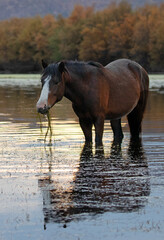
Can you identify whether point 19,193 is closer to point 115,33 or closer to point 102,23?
point 115,33

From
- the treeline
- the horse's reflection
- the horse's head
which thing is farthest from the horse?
the treeline

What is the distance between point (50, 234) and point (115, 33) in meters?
127

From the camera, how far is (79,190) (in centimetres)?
716

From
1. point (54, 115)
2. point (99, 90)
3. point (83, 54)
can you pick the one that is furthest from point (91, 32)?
point (99, 90)

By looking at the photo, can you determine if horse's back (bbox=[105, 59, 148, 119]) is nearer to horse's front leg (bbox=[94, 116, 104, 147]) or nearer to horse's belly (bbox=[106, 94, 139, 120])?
horse's belly (bbox=[106, 94, 139, 120])

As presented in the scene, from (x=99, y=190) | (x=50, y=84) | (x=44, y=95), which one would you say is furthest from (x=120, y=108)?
(x=99, y=190)

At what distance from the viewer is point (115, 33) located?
430 ft

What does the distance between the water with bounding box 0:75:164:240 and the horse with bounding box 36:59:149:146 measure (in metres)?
0.53

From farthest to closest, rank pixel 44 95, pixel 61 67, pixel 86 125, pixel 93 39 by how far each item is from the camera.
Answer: pixel 93 39 → pixel 86 125 → pixel 61 67 → pixel 44 95

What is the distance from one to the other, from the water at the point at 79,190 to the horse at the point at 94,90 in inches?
20.8

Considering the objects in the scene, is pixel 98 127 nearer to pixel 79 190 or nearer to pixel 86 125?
pixel 86 125

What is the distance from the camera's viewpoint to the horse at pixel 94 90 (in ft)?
32.9

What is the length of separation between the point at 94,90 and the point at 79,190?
399 centimetres

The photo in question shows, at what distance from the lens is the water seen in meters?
5.59
